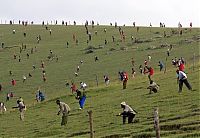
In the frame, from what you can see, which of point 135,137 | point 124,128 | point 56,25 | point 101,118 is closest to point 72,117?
point 101,118

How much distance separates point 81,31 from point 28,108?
77.8 m

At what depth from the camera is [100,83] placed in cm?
6631

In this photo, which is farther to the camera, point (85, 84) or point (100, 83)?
point (100, 83)

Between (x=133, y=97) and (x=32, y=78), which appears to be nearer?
(x=133, y=97)

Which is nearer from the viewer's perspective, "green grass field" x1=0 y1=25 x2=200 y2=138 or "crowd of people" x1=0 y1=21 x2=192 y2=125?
"green grass field" x1=0 y1=25 x2=200 y2=138

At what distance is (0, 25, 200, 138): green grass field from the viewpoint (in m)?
29.0

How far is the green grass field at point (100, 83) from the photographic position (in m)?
29.0

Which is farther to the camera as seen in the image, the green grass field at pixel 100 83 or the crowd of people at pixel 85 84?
the crowd of people at pixel 85 84

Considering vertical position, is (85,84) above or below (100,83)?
above

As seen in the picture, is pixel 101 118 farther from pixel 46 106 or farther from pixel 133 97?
pixel 46 106

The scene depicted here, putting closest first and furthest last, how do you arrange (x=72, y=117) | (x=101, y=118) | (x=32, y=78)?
(x=101, y=118) < (x=72, y=117) < (x=32, y=78)

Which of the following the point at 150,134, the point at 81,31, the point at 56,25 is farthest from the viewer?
the point at 56,25

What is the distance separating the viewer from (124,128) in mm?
27734

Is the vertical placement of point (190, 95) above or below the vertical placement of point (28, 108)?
above
